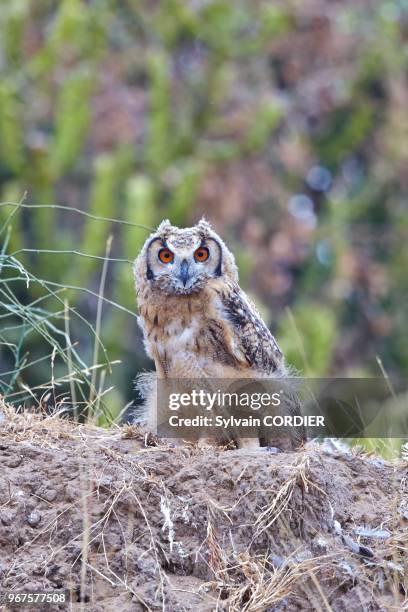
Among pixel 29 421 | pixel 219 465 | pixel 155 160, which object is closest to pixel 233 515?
pixel 219 465

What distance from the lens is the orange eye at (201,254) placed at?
5.42 meters

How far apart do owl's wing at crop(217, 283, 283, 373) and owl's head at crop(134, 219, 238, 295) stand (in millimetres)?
133

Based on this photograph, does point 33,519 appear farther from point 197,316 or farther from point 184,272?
point 184,272

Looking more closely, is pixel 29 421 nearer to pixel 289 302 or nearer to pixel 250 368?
pixel 250 368

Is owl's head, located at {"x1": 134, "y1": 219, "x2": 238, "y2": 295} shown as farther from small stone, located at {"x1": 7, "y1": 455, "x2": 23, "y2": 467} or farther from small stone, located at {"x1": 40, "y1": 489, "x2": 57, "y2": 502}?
small stone, located at {"x1": 40, "y1": 489, "x2": 57, "y2": 502}

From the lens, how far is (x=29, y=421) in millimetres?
4613

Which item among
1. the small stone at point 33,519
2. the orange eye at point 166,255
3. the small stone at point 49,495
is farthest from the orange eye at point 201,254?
the small stone at point 33,519

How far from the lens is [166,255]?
17.8 feet

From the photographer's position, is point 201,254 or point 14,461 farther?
point 201,254

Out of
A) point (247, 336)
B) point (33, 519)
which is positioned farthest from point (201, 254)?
point (33, 519)

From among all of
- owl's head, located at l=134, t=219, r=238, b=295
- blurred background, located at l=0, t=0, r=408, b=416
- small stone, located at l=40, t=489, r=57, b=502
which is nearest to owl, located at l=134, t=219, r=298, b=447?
owl's head, located at l=134, t=219, r=238, b=295

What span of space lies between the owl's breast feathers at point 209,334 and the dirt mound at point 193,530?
82 centimetres

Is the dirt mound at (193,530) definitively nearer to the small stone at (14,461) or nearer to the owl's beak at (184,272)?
the small stone at (14,461)

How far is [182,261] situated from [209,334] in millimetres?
387
